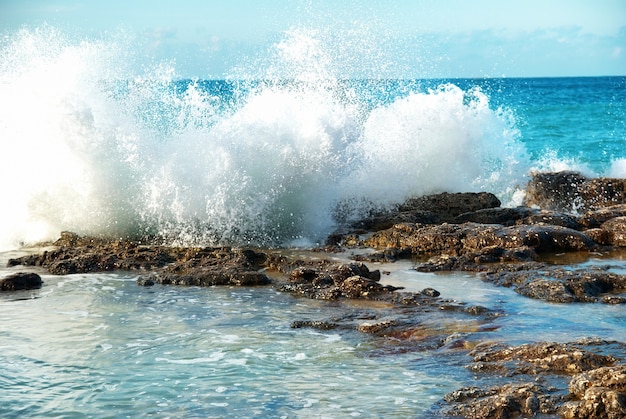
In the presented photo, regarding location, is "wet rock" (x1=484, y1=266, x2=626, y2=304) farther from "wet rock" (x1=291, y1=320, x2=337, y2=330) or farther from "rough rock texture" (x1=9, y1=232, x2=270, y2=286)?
"rough rock texture" (x1=9, y1=232, x2=270, y2=286)

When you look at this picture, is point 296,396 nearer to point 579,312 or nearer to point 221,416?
point 221,416

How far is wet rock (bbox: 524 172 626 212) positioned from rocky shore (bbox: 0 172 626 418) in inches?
99.6

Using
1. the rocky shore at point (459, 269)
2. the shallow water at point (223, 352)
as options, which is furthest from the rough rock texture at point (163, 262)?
the shallow water at point (223, 352)

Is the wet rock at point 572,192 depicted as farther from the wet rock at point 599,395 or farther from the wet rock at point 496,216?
the wet rock at point 599,395

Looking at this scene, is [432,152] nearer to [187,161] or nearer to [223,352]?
[187,161]

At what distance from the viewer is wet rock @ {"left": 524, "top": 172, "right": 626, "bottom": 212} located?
1458 centimetres

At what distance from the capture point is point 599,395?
4863 mm

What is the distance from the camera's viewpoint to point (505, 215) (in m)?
11.9

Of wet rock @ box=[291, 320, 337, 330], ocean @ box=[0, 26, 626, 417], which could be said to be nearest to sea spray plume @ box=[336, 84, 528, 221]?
ocean @ box=[0, 26, 626, 417]

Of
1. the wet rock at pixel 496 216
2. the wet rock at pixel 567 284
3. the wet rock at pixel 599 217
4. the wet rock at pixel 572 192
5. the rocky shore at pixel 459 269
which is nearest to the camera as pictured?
the rocky shore at pixel 459 269

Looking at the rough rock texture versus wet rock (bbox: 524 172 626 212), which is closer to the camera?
the rough rock texture

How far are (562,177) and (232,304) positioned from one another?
924 cm

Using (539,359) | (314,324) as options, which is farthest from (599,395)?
(314,324)

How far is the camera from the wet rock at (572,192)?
14.6 meters
